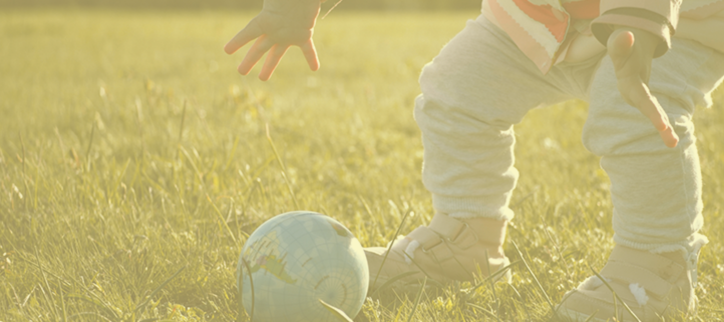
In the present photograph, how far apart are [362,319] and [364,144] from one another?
203cm

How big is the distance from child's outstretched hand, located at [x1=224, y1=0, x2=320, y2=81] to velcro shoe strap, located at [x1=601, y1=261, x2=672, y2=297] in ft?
3.63

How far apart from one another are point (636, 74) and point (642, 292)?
751mm

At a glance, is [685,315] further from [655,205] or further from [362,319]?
[362,319]

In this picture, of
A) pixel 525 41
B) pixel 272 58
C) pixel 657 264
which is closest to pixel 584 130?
pixel 525 41

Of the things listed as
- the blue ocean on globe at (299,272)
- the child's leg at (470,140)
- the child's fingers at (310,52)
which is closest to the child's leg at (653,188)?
the child's leg at (470,140)

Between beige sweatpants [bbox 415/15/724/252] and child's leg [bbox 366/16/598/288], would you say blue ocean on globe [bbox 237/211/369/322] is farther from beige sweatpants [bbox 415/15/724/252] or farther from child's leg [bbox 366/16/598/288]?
beige sweatpants [bbox 415/15/724/252]

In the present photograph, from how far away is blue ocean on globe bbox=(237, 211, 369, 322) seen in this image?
62.2 inches

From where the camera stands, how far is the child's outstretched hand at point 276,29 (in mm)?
1705

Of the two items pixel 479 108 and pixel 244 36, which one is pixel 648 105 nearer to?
pixel 479 108

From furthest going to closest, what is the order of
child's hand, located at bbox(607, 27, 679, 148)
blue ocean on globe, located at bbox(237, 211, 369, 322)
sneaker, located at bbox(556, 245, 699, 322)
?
sneaker, located at bbox(556, 245, 699, 322) → blue ocean on globe, located at bbox(237, 211, 369, 322) → child's hand, located at bbox(607, 27, 679, 148)

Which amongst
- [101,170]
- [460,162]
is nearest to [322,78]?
[101,170]

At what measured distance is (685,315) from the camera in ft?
5.56

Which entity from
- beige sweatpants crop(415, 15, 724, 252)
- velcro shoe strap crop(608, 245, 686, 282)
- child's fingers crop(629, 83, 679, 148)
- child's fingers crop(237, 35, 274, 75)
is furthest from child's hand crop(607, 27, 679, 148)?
child's fingers crop(237, 35, 274, 75)

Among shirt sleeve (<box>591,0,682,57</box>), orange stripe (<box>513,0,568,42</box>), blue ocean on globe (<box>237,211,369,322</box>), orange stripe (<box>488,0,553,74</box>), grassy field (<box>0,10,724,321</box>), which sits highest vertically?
shirt sleeve (<box>591,0,682,57</box>)
